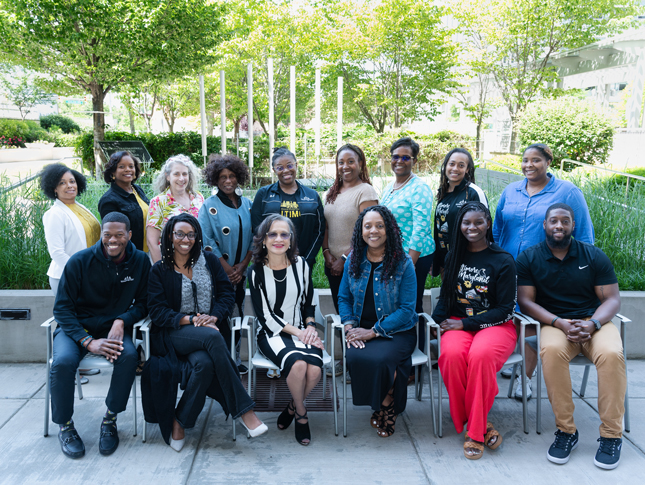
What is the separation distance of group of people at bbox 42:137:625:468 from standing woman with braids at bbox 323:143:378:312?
12 millimetres

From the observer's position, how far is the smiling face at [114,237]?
3.37 metres

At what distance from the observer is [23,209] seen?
17.9 ft

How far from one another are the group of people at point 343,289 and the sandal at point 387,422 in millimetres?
15

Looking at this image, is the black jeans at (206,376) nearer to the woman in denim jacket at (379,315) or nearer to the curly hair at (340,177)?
the woman in denim jacket at (379,315)

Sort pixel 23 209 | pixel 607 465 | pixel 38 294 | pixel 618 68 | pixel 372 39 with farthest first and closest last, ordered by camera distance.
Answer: pixel 618 68
pixel 372 39
pixel 23 209
pixel 38 294
pixel 607 465

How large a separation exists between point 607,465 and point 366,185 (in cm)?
241

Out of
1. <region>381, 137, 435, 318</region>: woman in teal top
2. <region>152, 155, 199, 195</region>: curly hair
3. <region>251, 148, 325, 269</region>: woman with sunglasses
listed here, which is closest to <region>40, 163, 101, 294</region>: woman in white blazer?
<region>152, 155, 199, 195</region>: curly hair

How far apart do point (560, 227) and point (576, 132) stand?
1314 centimetres

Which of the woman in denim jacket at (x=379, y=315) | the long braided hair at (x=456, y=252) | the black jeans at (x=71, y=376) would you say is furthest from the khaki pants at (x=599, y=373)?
the black jeans at (x=71, y=376)

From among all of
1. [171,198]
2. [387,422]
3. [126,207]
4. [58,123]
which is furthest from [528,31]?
[58,123]

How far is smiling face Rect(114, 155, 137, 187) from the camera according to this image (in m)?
4.04

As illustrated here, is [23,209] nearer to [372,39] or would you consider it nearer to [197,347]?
[197,347]

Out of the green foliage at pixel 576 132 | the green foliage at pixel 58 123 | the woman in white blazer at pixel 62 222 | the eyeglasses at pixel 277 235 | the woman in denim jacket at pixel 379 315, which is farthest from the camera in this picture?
the green foliage at pixel 58 123

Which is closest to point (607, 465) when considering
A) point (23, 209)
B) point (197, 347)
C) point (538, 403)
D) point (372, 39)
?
point (538, 403)
